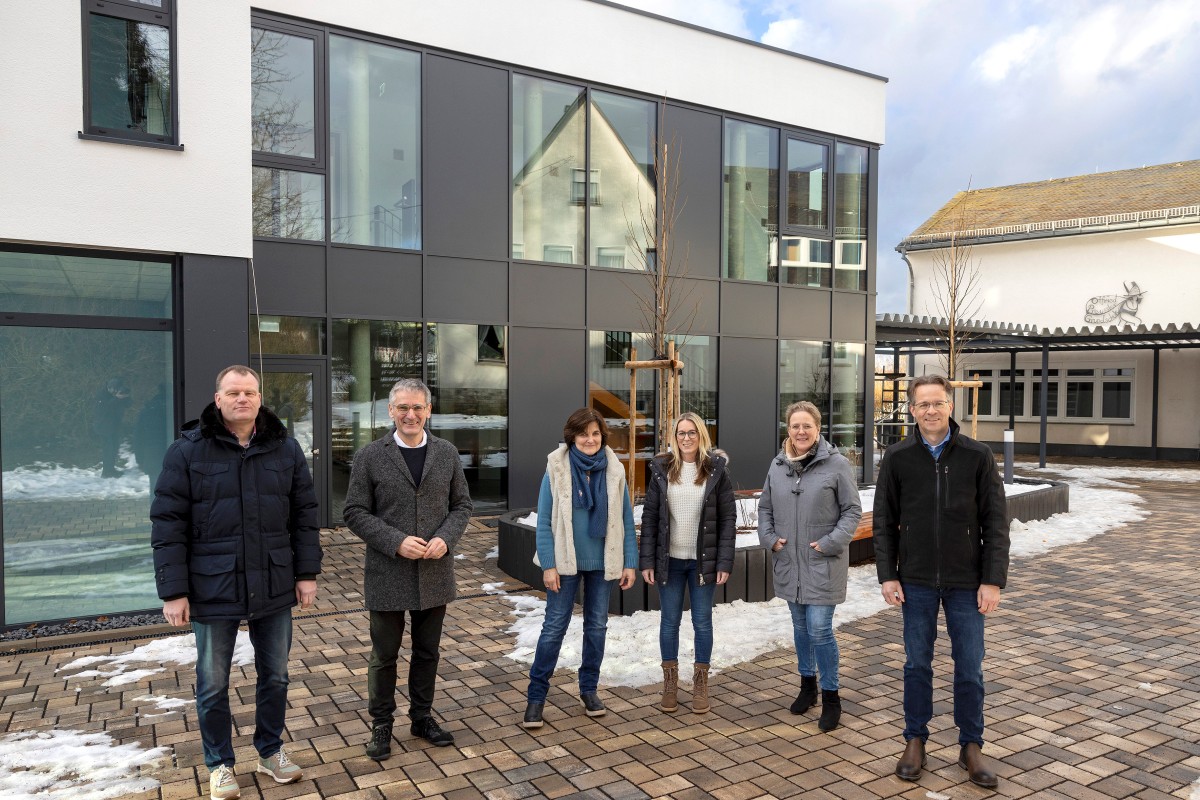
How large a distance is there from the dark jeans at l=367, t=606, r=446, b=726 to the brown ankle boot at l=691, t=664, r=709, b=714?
1.44 m

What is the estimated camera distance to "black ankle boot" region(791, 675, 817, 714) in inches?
180

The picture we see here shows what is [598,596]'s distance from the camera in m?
4.50

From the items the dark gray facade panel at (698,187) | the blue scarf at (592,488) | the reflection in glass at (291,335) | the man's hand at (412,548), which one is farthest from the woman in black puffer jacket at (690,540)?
the dark gray facade panel at (698,187)

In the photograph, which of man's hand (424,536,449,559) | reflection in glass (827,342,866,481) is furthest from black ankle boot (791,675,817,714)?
reflection in glass (827,342,866,481)

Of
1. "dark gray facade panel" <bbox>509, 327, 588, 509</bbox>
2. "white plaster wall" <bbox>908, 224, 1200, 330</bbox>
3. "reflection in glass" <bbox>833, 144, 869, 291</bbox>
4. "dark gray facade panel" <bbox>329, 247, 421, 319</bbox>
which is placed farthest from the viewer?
"white plaster wall" <bbox>908, 224, 1200, 330</bbox>

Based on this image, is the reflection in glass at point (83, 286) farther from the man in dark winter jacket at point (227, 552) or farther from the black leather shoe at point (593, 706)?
the black leather shoe at point (593, 706)

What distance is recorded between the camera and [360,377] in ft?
34.6

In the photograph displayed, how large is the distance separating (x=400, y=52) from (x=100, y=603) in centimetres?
772

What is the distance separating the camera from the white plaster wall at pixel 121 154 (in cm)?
571

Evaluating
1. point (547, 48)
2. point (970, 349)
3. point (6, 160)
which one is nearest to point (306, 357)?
point (6, 160)

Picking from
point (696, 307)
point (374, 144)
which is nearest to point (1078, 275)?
point (696, 307)

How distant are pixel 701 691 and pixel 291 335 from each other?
294 inches

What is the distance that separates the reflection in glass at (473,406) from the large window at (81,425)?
15.5ft

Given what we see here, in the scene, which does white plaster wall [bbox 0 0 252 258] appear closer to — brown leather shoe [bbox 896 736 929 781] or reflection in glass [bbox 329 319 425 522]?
reflection in glass [bbox 329 319 425 522]
